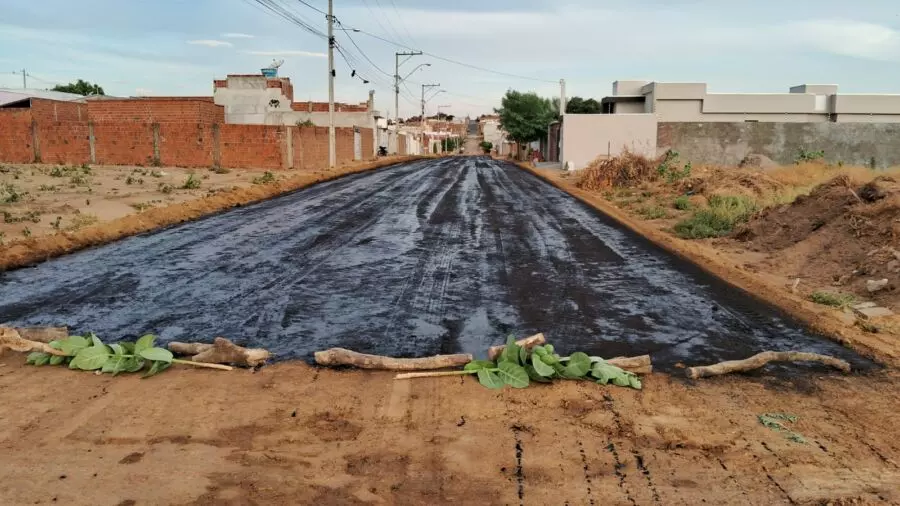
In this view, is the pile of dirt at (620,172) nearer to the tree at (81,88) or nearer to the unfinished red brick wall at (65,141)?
the unfinished red brick wall at (65,141)

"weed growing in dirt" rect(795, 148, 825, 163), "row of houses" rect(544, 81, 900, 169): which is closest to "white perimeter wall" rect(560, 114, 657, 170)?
"row of houses" rect(544, 81, 900, 169)

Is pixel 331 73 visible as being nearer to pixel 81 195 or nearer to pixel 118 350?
pixel 81 195

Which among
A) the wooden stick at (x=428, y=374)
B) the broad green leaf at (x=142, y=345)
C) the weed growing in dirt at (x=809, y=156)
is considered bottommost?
the wooden stick at (x=428, y=374)

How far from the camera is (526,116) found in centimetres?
6431

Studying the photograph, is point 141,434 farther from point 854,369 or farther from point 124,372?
point 854,369

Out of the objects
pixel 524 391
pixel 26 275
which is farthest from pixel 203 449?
pixel 26 275

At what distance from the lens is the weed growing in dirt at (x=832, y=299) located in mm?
8047

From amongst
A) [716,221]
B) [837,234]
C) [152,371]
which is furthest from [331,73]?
[152,371]

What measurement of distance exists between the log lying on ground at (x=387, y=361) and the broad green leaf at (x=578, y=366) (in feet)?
2.81

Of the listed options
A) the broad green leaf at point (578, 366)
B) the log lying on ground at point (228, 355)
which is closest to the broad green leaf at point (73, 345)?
the log lying on ground at point (228, 355)

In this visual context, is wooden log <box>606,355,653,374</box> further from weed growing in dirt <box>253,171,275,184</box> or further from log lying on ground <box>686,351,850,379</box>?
weed growing in dirt <box>253,171,275,184</box>

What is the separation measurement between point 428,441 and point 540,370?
4.40ft

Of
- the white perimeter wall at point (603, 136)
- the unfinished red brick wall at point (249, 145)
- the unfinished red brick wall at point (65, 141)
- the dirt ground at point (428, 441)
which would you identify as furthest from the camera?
the white perimeter wall at point (603, 136)

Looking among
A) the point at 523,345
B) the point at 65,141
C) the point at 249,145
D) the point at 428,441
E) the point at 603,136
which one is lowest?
the point at 428,441
